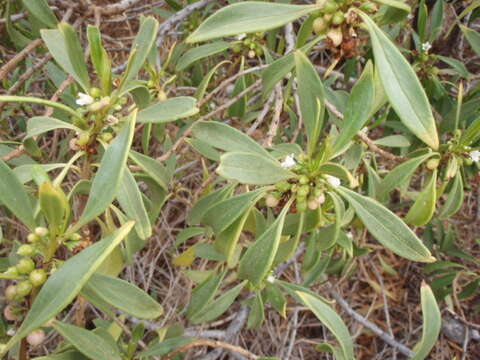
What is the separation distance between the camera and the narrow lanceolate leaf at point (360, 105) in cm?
91

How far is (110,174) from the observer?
2.48 feet

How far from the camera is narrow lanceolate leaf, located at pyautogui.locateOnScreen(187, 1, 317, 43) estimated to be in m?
0.87

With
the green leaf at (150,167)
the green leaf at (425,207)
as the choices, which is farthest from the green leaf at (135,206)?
the green leaf at (425,207)

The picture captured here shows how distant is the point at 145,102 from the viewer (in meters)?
1.15

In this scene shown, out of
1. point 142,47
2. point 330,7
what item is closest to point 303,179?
point 330,7

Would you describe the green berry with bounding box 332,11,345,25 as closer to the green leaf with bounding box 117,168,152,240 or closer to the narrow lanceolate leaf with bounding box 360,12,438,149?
A: the narrow lanceolate leaf with bounding box 360,12,438,149

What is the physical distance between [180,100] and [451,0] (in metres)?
1.68

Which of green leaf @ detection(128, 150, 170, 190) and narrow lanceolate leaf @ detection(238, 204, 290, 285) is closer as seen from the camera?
narrow lanceolate leaf @ detection(238, 204, 290, 285)

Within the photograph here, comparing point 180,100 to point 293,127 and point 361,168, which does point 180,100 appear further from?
point 293,127

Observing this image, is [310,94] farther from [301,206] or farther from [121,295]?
[121,295]

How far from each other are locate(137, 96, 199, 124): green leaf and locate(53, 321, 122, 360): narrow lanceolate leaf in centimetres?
48

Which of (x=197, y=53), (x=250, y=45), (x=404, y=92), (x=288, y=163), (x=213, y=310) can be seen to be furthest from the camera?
(x=250, y=45)

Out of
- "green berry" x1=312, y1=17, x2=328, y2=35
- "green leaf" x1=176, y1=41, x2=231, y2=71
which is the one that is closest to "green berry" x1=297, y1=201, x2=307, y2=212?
"green berry" x1=312, y1=17, x2=328, y2=35

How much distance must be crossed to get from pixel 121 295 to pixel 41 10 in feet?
3.10
